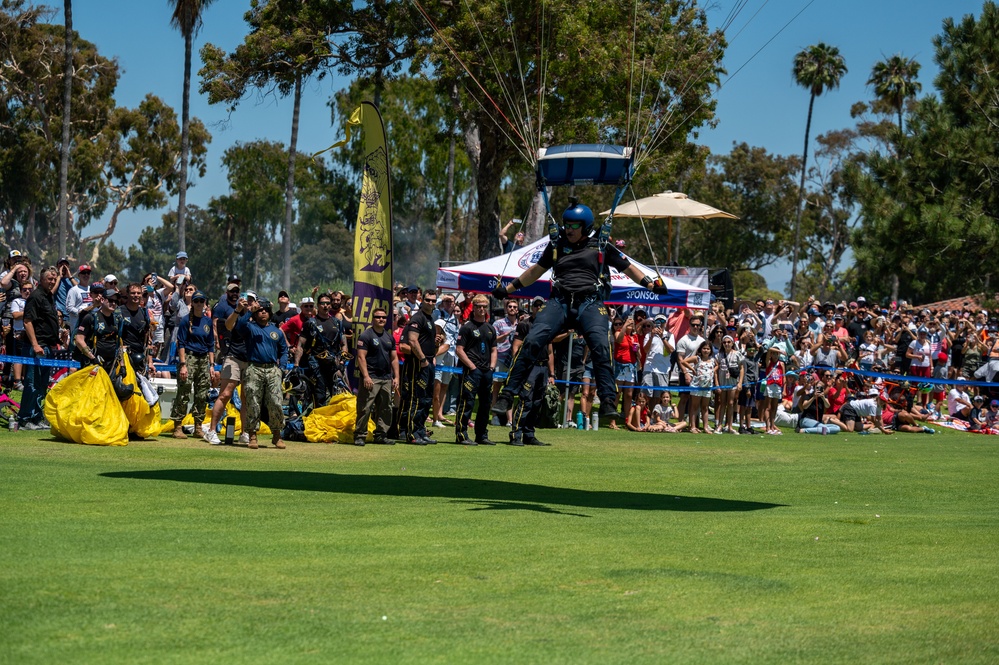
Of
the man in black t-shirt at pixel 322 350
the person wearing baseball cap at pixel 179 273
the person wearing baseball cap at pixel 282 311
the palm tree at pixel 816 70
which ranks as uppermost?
the palm tree at pixel 816 70

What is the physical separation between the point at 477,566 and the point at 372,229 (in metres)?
9.40

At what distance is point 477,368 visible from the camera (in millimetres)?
16469

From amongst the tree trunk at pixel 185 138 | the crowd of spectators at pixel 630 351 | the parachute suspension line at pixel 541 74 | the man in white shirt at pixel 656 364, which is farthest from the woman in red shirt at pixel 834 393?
the tree trunk at pixel 185 138

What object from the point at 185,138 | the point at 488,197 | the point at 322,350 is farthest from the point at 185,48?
the point at 322,350

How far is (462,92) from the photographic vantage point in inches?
1145

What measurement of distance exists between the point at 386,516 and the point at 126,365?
269 inches

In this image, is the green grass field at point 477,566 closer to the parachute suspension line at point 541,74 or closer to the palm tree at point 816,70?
the parachute suspension line at point 541,74

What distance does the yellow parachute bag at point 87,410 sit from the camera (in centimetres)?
1383

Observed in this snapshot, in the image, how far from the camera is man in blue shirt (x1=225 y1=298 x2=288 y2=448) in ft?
46.4

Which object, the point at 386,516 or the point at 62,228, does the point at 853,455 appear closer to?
the point at 386,516

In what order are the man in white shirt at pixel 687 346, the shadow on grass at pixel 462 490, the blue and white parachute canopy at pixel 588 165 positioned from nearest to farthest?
the shadow on grass at pixel 462 490 < the blue and white parachute canopy at pixel 588 165 < the man in white shirt at pixel 687 346

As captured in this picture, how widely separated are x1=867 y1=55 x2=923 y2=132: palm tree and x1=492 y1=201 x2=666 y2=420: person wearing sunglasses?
5905cm

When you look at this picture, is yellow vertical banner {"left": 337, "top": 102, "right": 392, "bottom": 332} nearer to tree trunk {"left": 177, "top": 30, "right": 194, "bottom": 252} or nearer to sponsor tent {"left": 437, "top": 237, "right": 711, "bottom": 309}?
sponsor tent {"left": 437, "top": 237, "right": 711, "bottom": 309}

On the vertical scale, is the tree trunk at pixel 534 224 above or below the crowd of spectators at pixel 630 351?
above
